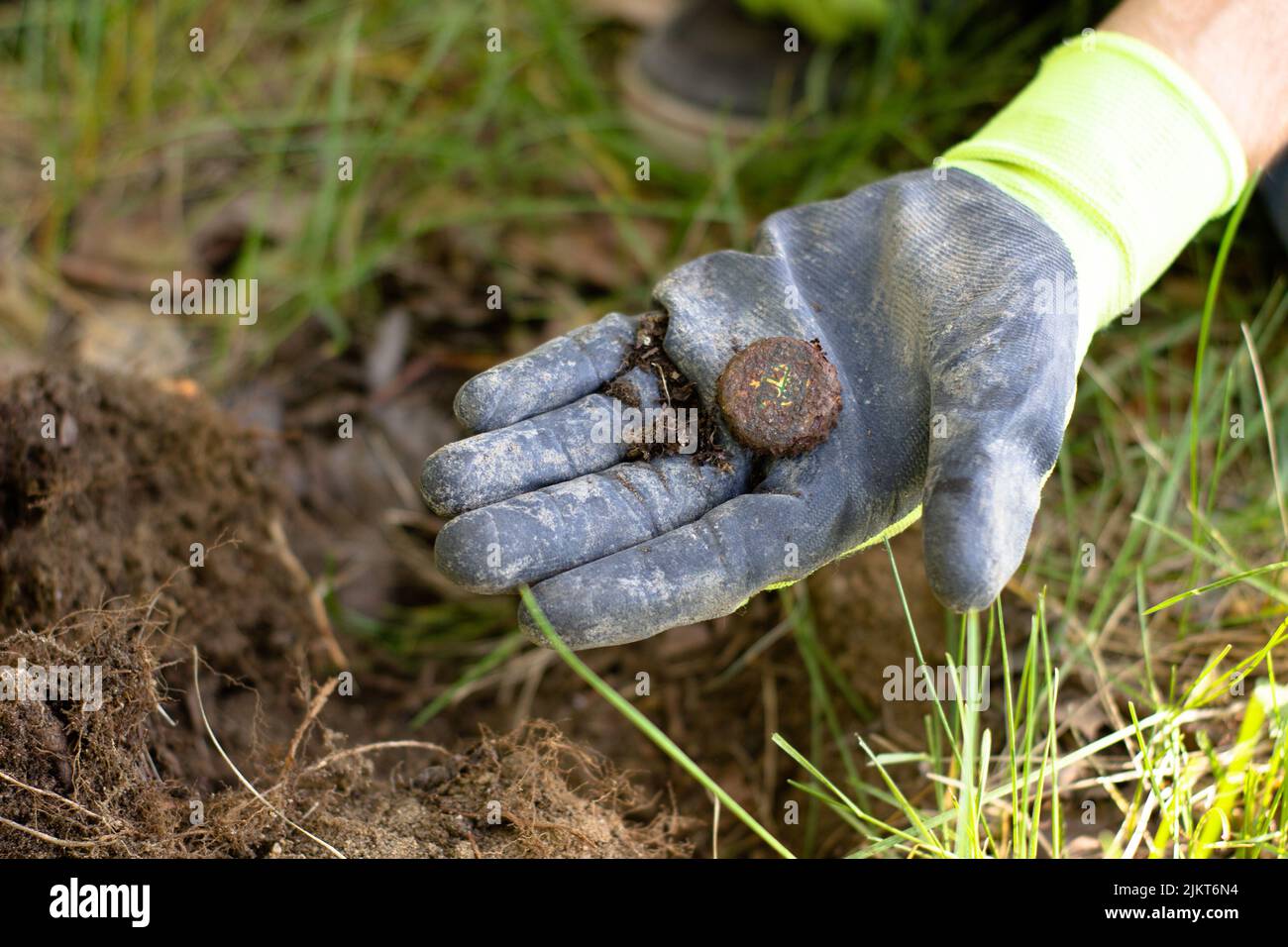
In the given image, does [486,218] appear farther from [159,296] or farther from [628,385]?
[628,385]

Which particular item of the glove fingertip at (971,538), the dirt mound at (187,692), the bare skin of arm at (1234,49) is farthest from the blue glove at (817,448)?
the bare skin of arm at (1234,49)

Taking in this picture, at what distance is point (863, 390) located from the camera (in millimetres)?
1735

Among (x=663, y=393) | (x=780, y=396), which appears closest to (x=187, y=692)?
(x=663, y=393)

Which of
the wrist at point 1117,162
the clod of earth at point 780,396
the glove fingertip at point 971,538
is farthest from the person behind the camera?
the wrist at point 1117,162

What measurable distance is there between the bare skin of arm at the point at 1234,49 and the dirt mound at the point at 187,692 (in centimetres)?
162

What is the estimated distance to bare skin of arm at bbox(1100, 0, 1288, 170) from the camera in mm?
1907

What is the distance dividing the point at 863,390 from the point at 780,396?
0.18 metres

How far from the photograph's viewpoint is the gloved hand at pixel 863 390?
1461 mm

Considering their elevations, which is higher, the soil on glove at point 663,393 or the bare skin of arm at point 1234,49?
the bare skin of arm at point 1234,49

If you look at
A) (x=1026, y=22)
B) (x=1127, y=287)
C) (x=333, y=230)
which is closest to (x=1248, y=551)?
(x=1127, y=287)

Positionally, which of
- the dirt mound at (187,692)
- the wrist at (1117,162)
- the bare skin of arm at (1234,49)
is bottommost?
the dirt mound at (187,692)

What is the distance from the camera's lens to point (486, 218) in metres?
3.00

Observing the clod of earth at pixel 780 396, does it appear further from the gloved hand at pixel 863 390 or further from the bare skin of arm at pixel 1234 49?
the bare skin of arm at pixel 1234 49

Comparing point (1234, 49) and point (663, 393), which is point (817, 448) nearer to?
point (663, 393)
